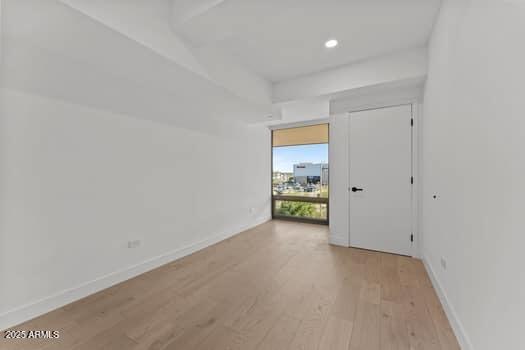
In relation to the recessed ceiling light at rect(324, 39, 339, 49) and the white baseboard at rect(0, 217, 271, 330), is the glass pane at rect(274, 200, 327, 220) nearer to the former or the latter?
the white baseboard at rect(0, 217, 271, 330)

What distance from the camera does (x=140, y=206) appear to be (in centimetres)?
262

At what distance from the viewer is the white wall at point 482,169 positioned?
0.93m

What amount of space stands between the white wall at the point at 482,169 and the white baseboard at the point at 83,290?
9.96 feet

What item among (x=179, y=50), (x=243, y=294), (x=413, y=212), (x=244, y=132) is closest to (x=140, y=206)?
(x=243, y=294)

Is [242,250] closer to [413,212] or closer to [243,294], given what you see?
[243,294]

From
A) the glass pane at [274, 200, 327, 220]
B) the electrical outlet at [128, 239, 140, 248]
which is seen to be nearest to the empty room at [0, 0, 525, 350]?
the electrical outlet at [128, 239, 140, 248]

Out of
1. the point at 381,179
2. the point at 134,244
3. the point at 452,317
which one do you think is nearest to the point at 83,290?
the point at 134,244

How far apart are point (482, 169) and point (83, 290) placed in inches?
133

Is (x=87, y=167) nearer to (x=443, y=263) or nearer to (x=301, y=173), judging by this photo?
(x=443, y=263)

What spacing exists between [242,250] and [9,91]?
3.04 m

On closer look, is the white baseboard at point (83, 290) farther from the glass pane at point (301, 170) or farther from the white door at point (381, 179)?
the glass pane at point (301, 170)

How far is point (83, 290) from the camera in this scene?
206 centimetres

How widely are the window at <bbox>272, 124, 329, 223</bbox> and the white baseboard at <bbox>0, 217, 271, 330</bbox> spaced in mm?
2779

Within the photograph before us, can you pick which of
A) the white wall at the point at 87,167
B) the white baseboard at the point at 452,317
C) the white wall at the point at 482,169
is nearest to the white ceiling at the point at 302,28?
the white wall at the point at 482,169
